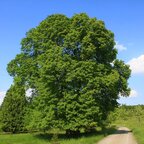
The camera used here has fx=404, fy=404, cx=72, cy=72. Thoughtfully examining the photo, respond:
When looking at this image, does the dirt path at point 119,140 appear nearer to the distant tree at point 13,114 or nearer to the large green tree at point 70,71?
the large green tree at point 70,71

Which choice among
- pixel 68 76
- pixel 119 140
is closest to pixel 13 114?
pixel 68 76

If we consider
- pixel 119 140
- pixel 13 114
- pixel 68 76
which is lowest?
pixel 119 140

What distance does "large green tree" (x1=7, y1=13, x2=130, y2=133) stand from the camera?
46.8 metres

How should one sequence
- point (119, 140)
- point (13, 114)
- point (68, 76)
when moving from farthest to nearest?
point (13, 114) < point (68, 76) < point (119, 140)

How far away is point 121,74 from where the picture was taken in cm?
5497

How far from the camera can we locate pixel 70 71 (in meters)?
47.1

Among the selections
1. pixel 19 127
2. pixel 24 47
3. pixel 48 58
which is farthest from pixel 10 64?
pixel 19 127

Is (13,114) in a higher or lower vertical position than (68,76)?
lower

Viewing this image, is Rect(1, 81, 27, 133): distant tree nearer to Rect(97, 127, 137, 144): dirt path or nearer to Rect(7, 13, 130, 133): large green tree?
Rect(7, 13, 130, 133): large green tree

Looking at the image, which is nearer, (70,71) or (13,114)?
(70,71)

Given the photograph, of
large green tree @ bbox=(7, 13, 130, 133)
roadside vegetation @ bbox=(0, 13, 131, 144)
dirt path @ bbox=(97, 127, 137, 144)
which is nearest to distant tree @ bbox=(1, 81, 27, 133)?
roadside vegetation @ bbox=(0, 13, 131, 144)

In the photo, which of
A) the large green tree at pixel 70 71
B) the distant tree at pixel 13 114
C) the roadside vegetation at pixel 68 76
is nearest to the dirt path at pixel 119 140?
the roadside vegetation at pixel 68 76

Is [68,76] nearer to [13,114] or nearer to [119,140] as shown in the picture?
[119,140]

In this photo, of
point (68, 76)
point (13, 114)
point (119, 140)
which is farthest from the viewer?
point (13, 114)
